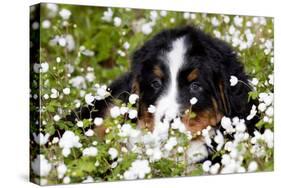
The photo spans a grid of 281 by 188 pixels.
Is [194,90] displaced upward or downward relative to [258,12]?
downward

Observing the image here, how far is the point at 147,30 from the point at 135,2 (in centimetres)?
24

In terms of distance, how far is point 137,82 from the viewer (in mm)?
4781

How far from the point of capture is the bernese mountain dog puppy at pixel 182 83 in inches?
183

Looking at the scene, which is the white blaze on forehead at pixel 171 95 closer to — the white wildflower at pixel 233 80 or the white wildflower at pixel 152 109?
the white wildflower at pixel 152 109

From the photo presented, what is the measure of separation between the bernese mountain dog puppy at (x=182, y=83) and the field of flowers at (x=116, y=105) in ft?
0.22

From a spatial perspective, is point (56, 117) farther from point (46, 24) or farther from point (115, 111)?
point (46, 24)

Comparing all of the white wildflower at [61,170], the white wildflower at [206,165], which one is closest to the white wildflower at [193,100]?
the white wildflower at [206,165]

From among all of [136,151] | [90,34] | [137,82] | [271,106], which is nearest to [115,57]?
[90,34]

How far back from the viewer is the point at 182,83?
465cm

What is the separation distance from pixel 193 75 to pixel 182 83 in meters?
0.11

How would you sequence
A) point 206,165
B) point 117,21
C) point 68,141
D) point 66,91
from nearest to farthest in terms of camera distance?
1. point 68,141
2. point 66,91
3. point 206,165
4. point 117,21

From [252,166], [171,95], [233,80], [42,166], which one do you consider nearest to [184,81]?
[171,95]

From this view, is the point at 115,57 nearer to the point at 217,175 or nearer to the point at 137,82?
the point at 137,82

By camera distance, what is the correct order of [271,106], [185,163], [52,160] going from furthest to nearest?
1. [271,106]
2. [185,163]
3. [52,160]
